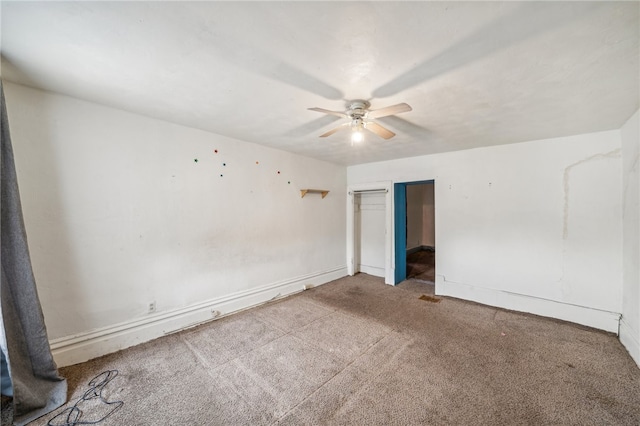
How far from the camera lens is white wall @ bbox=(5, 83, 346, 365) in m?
2.07

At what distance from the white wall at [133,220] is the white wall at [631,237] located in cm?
406

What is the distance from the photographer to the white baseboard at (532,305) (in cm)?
280

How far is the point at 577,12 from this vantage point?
115 centimetres

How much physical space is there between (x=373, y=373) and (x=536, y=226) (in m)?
3.03

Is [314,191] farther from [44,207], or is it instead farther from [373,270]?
[44,207]

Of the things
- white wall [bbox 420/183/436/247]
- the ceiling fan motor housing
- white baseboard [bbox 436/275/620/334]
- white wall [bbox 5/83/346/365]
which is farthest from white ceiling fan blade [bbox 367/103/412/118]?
white wall [bbox 420/183/436/247]

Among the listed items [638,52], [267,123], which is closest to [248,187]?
[267,123]

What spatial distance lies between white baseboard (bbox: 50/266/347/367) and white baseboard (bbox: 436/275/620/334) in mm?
2780

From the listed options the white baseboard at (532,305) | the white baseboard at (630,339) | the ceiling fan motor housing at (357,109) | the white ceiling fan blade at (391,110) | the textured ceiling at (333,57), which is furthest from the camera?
the white baseboard at (532,305)

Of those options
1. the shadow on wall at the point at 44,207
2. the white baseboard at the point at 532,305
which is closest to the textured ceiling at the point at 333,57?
the shadow on wall at the point at 44,207

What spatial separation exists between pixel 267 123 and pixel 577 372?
381cm

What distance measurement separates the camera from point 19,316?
1712 mm

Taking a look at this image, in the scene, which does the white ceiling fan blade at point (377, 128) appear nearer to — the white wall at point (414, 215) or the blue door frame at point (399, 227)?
the blue door frame at point (399, 227)

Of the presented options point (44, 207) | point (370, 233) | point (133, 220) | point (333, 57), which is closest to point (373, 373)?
point (333, 57)
